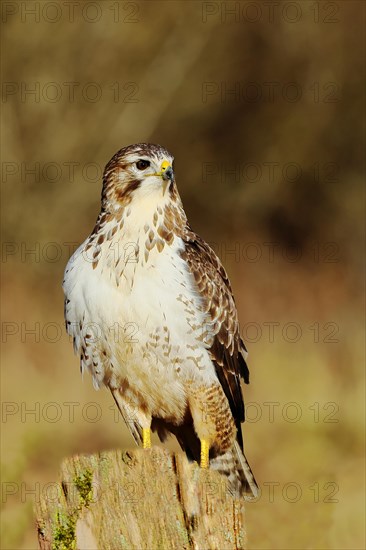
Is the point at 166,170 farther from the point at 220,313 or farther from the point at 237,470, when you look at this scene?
the point at 237,470

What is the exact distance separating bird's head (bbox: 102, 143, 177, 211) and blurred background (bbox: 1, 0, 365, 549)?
2.28 m

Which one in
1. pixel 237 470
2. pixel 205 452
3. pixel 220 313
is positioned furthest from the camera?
pixel 237 470

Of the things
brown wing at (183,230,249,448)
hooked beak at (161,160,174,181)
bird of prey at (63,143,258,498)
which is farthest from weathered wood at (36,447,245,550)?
hooked beak at (161,160,174,181)

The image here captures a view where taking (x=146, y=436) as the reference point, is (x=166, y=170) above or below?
above

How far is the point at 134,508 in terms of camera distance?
3.33m

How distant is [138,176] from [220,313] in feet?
2.36

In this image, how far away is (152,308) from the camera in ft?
15.1

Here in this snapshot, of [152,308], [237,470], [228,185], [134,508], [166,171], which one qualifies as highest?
[228,185]

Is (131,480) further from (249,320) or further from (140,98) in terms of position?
(140,98)

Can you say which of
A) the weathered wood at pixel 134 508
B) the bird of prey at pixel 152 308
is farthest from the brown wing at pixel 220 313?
the weathered wood at pixel 134 508

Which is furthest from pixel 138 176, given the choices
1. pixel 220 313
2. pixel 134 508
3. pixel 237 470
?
pixel 134 508

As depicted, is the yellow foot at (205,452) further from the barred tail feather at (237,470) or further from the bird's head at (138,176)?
the bird's head at (138,176)

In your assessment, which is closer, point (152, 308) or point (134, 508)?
point (134, 508)

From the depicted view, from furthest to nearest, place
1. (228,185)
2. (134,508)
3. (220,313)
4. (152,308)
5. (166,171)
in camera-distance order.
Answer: (228,185) < (220,313) < (166,171) < (152,308) < (134,508)
